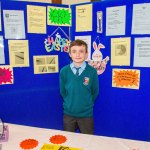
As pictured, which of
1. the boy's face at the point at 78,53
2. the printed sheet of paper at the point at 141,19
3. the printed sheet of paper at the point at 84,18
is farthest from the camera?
the printed sheet of paper at the point at 84,18

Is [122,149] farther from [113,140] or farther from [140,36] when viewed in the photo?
[140,36]

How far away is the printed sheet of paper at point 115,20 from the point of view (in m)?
1.73

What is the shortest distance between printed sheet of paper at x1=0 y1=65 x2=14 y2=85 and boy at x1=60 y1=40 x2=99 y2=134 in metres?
0.41

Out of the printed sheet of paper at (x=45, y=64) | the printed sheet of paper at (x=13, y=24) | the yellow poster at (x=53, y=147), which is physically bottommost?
the yellow poster at (x=53, y=147)

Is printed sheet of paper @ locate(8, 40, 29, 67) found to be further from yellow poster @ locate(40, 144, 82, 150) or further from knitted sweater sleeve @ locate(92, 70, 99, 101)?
yellow poster @ locate(40, 144, 82, 150)

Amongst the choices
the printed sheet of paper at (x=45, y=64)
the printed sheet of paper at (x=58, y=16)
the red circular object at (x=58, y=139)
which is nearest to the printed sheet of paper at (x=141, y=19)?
the printed sheet of paper at (x=58, y=16)

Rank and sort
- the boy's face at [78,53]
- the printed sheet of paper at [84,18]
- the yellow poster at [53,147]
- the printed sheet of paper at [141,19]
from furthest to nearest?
1. the printed sheet of paper at [84,18]
2. the boy's face at [78,53]
3. the printed sheet of paper at [141,19]
4. the yellow poster at [53,147]

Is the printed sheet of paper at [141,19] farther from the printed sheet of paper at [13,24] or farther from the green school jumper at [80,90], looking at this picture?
the printed sheet of paper at [13,24]

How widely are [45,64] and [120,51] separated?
648 mm

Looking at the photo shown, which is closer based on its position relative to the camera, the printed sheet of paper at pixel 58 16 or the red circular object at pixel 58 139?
the red circular object at pixel 58 139

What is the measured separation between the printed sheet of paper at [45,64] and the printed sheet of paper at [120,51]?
→ 51 centimetres

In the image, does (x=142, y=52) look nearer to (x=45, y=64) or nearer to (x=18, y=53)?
(x=45, y=64)

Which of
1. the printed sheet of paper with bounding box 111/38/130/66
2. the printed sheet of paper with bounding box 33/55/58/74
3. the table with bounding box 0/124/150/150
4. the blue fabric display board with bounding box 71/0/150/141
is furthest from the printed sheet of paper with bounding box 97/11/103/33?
the table with bounding box 0/124/150/150

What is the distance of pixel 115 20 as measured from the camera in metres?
1.77
